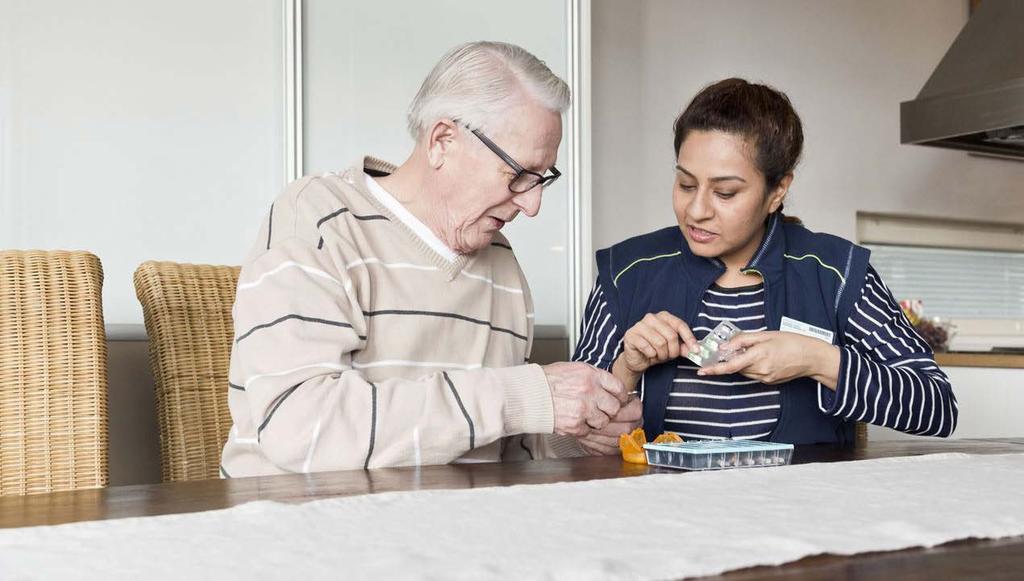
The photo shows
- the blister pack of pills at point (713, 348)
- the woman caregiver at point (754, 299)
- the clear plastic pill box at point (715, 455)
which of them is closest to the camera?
the clear plastic pill box at point (715, 455)

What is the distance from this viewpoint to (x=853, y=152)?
4.09m

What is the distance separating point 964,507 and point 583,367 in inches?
23.2

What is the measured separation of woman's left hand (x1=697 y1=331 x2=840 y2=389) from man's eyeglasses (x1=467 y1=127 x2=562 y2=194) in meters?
0.39

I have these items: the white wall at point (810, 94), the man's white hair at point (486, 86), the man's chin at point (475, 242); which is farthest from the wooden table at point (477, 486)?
the white wall at point (810, 94)

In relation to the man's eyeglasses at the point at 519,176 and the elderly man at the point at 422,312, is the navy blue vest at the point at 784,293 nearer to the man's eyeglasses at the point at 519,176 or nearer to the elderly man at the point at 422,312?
the elderly man at the point at 422,312

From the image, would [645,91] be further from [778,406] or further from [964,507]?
[964,507]

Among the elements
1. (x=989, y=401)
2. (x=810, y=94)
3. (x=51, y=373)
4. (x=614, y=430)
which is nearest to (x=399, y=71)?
(x=51, y=373)

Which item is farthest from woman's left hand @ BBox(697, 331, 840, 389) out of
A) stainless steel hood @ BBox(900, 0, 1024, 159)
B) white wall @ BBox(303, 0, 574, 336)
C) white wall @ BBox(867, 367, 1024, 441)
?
stainless steel hood @ BBox(900, 0, 1024, 159)

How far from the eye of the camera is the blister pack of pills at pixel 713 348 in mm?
1667

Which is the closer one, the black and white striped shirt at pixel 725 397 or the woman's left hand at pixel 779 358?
the woman's left hand at pixel 779 358

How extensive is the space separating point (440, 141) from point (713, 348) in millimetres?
532

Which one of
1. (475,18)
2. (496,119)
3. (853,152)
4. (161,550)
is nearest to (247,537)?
(161,550)

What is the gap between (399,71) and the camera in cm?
270

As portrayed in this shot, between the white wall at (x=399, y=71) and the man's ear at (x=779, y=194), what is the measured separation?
0.98 metres
